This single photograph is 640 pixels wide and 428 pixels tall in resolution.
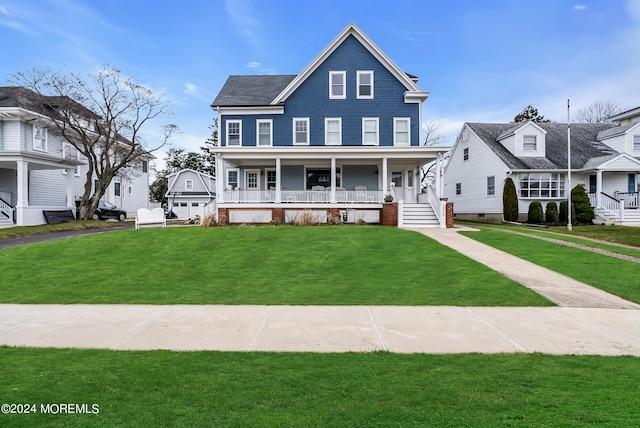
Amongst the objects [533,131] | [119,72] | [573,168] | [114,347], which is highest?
[119,72]

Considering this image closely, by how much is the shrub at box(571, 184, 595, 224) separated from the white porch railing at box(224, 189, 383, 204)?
1397 cm

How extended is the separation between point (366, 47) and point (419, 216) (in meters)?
12.1

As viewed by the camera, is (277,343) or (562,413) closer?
(562,413)

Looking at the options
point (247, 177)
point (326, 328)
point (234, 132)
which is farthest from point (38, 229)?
point (326, 328)

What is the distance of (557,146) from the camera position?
2798 centimetres

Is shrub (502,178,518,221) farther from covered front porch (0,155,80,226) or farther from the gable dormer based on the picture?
covered front porch (0,155,80,226)

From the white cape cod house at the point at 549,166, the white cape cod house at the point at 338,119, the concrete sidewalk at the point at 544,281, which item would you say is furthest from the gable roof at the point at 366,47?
the concrete sidewalk at the point at 544,281

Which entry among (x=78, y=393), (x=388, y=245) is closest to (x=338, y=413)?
(x=78, y=393)

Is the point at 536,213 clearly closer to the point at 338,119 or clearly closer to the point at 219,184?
the point at 338,119

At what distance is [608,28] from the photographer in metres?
21.3

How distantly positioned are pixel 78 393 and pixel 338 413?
2467 millimetres

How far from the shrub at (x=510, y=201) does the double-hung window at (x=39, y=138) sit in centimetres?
3390

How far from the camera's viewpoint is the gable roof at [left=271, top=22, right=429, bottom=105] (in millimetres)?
22750

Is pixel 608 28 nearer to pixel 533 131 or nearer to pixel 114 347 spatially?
pixel 533 131
